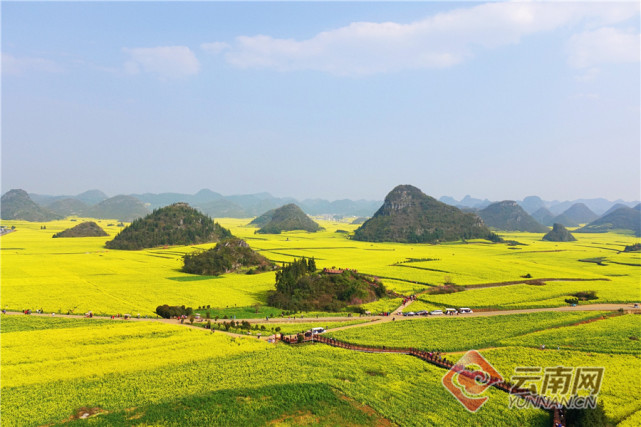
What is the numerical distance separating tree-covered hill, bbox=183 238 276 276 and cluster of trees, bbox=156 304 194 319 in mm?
39325

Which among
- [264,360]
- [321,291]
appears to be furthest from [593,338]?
[321,291]

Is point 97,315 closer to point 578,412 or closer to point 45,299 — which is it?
point 45,299

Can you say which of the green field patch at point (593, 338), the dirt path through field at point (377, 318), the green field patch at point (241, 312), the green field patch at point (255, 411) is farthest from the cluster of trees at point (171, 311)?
the green field patch at point (593, 338)

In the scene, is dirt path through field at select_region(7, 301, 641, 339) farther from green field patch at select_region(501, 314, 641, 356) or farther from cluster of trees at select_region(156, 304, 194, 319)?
green field patch at select_region(501, 314, 641, 356)

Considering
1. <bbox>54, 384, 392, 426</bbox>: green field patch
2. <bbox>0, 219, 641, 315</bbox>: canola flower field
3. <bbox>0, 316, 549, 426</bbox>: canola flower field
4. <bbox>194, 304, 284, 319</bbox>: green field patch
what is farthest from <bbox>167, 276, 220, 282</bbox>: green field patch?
<bbox>54, 384, 392, 426</bbox>: green field patch

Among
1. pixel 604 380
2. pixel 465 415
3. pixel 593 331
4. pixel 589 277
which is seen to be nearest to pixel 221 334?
pixel 465 415

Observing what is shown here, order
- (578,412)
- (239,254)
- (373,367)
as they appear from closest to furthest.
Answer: (578,412), (373,367), (239,254)

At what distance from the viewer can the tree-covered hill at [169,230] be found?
159500 millimetres

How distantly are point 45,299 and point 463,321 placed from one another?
75266 millimetres

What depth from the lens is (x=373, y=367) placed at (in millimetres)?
37188

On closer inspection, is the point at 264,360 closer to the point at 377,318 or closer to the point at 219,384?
the point at 219,384

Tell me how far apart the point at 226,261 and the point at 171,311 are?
144ft

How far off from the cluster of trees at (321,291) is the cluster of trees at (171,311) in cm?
1645

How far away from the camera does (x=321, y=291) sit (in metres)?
70.5
